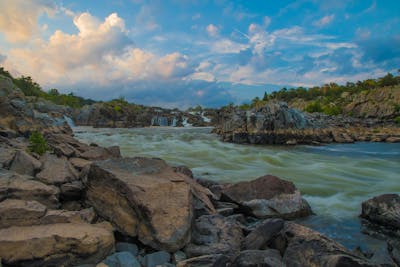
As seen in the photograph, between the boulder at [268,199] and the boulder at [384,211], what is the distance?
4.73ft

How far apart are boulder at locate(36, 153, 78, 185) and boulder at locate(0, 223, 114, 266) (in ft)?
8.73

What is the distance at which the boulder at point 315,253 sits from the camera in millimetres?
3646

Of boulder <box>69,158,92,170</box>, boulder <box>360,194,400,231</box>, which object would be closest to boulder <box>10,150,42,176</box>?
boulder <box>69,158,92,170</box>

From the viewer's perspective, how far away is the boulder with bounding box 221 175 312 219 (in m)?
7.33

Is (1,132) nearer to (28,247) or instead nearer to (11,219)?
(11,219)

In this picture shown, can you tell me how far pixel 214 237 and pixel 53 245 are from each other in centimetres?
270

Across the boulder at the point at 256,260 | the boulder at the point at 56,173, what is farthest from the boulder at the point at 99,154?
the boulder at the point at 256,260

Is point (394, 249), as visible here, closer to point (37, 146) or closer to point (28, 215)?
point (28, 215)

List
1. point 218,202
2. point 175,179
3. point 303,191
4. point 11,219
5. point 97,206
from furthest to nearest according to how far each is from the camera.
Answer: point 303,191 → point 218,202 → point 175,179 → point 97,206 → point 11,219

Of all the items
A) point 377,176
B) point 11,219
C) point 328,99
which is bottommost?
point 377,176

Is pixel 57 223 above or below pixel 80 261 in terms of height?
above

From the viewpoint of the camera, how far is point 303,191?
408 inches

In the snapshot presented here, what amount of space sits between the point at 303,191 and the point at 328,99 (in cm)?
12425

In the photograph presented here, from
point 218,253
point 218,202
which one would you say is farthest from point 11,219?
point 218,202
